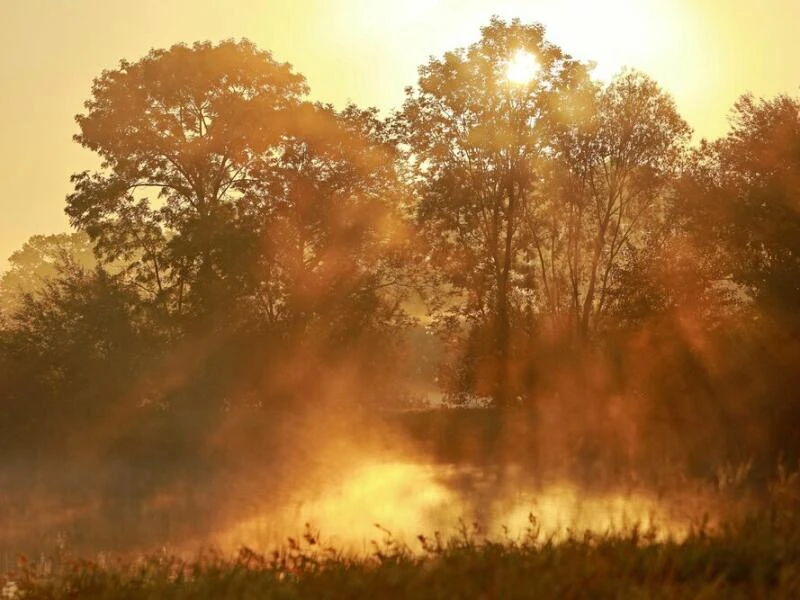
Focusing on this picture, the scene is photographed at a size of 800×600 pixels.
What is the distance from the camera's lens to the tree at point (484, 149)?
4734 centimetres

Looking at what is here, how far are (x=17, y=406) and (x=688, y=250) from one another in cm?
2609

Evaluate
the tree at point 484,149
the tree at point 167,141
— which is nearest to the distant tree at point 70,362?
the tree at point 167,141

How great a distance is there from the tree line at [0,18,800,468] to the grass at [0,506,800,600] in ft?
82.3

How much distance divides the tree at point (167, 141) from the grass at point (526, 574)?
115 ft

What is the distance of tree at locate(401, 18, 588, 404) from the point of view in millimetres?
47344

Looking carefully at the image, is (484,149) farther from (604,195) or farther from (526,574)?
(526,574)

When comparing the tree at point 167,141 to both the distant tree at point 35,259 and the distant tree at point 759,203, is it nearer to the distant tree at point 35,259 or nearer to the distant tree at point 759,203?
the distant tree at point 759,203

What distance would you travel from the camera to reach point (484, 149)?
1873 inches

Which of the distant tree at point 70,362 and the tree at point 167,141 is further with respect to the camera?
the tree at point 167,141

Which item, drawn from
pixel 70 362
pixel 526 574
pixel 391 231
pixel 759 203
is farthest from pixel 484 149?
pixel 526 574

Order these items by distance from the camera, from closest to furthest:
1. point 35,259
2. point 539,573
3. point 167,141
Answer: point 539,573 < point 167,141 < point 35,259

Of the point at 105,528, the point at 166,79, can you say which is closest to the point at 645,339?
the point at 105,528

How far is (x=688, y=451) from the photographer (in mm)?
25359

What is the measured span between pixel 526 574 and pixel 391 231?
38.7 metres
